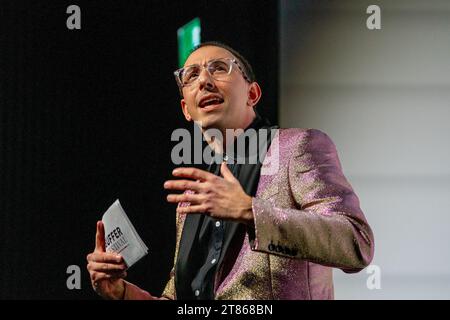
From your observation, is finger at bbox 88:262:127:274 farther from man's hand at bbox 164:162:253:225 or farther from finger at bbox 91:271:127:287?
man's hand at bbox 164:162:253:225

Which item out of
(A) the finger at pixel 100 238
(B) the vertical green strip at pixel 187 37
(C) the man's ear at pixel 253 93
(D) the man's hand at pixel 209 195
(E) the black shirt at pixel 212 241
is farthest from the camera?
(B) the vertical green strip at pixel 187 37

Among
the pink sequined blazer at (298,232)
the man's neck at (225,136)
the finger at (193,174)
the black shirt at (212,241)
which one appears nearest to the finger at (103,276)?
the black shirt at (212,241)

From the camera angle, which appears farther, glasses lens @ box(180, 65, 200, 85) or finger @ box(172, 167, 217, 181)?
glasses lens @ box(180, 65, 200, 85)

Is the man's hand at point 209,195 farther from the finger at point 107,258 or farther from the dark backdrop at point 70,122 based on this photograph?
the dark backdrop at point 70,122

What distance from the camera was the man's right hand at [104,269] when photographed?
191cm

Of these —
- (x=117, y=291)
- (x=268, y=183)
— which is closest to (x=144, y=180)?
(x=117, y=291)

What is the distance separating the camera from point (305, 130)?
182cm

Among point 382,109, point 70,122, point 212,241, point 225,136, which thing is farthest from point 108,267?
point 382,109

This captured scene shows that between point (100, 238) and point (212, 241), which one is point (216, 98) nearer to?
point (212, 241)

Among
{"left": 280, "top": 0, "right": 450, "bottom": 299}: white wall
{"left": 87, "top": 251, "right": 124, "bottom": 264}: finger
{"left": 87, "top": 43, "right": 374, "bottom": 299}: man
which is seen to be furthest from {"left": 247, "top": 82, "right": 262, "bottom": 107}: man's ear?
{"left": 87, "top": 251, "right": 124, "bottom": 264}: finger

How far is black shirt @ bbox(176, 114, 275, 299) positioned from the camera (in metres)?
1.83

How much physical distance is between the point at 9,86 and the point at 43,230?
0.52 meters

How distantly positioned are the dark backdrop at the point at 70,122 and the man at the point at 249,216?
0.48 m

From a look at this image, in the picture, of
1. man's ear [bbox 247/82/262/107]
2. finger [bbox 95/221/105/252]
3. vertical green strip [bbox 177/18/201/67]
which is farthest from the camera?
vertical green strip [bbox 177/18/201/67]
